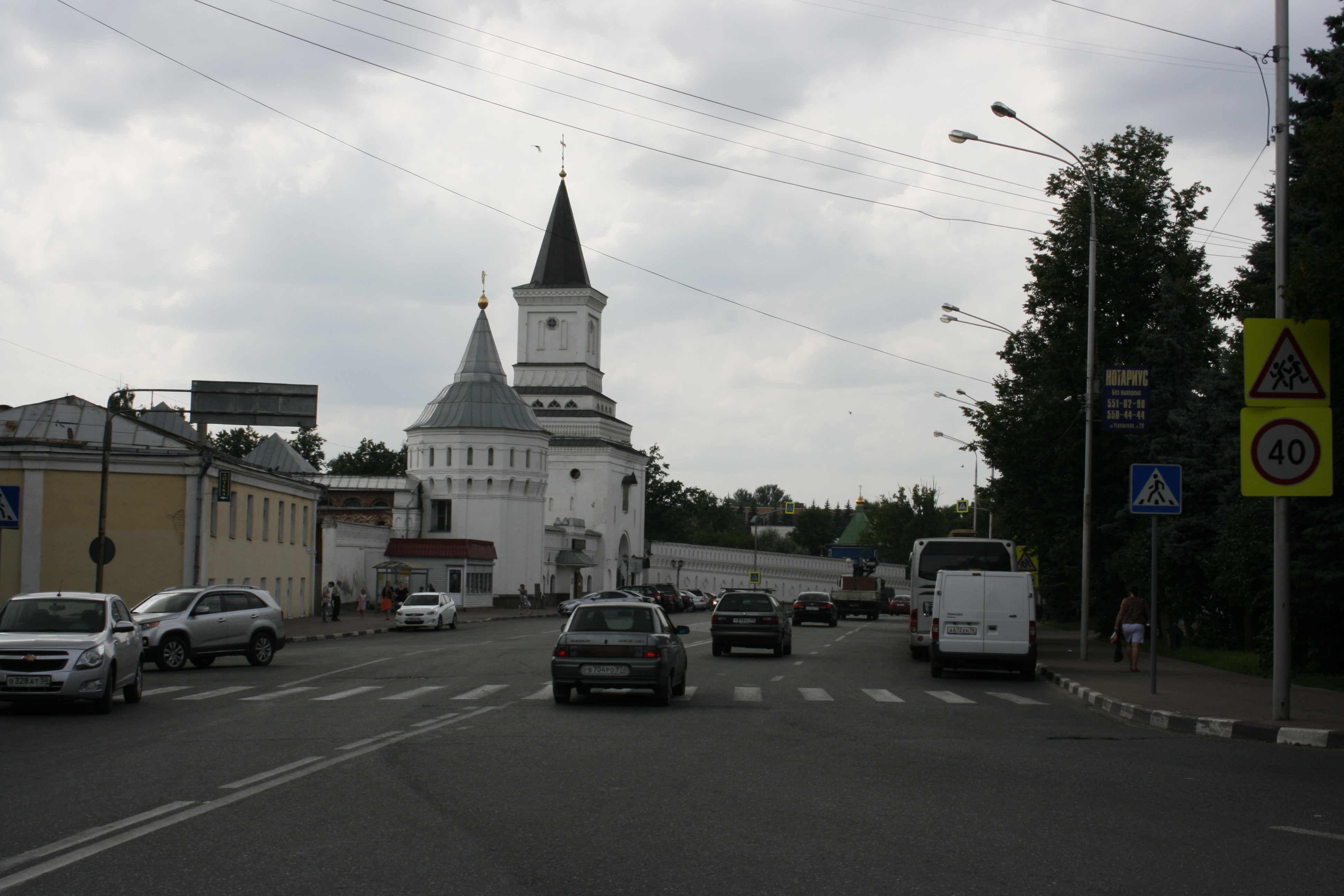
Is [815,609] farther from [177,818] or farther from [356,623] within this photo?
[177,818]

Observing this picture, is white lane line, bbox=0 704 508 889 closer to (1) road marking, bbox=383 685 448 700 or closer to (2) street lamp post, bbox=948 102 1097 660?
(1) road marking, bbox=383 685 448 700

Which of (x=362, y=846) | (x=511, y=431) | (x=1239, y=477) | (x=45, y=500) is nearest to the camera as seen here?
→ (x=362, y=846)

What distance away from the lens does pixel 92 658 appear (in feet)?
54.1

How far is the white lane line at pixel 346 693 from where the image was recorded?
19.3 meters

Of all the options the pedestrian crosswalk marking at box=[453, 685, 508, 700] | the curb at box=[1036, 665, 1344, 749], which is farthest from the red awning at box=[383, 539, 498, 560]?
the curb at box=[1036, 665, 1344, 749]

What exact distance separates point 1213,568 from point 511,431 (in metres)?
67.3

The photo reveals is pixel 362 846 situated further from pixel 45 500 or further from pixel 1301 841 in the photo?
pixel 45 500

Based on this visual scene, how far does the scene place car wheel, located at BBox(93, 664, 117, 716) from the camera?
16.6 metres

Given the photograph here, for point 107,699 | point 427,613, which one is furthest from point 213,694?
point 427,613

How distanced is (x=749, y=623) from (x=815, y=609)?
1067 inches

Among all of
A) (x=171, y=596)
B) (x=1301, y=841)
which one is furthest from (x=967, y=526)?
(x=1301, y=841)

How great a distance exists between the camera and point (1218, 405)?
2778 centimetres

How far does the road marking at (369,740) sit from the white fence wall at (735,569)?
98241 mm

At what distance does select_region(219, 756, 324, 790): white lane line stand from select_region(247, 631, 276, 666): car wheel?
16840 mm
